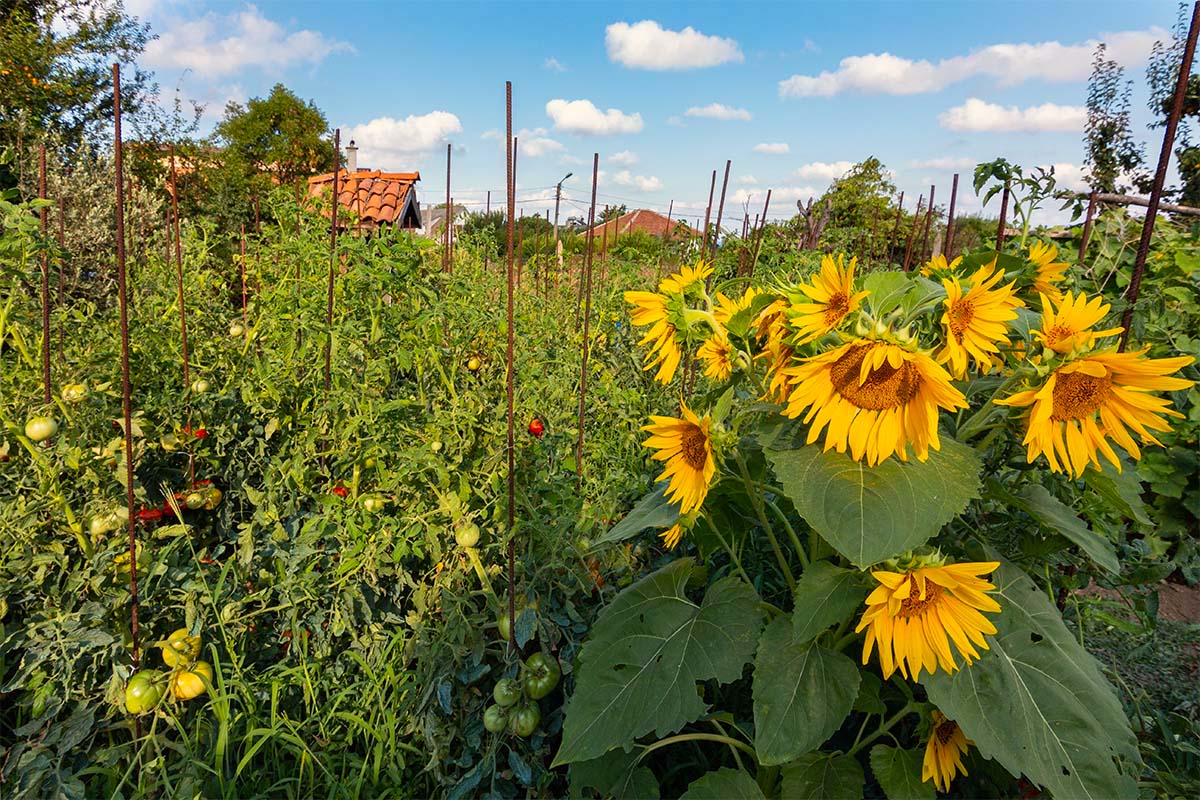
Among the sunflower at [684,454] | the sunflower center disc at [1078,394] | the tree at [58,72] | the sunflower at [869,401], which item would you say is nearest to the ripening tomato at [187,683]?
the sunflower at [684,454]

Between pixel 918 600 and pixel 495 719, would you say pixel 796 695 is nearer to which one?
pixel 918 600

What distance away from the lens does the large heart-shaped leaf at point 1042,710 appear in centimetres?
99

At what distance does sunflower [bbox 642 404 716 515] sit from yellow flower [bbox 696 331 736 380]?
0.19 metres

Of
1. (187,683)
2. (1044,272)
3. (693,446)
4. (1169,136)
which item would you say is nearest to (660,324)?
(693,446)

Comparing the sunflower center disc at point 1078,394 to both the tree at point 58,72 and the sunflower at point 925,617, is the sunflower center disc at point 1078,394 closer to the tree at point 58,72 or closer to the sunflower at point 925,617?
A: the sunflower at point 925,617

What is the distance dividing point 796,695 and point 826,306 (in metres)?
0.62

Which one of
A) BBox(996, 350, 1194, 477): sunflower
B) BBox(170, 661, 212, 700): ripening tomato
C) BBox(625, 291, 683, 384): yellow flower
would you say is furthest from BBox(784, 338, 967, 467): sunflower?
BBox(170, 661, 212, 700): ripening tomato

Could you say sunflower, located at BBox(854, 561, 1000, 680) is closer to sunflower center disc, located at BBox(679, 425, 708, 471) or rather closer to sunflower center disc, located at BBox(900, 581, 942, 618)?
sunflower center disc, located at BBox(900, 581, 942, 618)

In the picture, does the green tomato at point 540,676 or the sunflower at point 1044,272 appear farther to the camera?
the green tomato at point 540,676

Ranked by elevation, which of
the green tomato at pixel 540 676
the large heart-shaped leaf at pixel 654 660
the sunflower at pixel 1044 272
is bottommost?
the green tomato at pixel 540 676

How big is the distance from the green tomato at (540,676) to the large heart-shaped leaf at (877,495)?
0.80 metres

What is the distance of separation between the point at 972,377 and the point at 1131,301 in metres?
0.43

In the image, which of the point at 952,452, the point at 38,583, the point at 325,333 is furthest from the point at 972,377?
the point at 38,583

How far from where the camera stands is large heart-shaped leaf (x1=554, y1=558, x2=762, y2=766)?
112 cm
